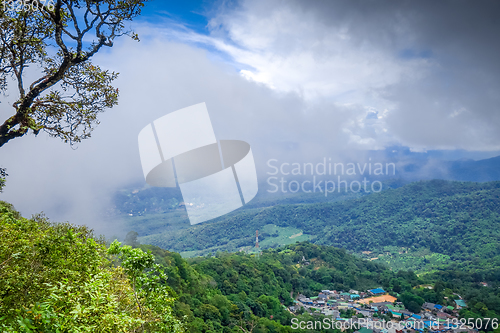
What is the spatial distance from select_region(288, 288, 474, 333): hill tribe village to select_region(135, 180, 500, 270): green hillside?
1381 inches

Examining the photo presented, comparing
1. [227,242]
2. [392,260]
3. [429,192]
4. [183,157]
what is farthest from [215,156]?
[429,192]

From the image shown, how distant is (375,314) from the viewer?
91.4 feet

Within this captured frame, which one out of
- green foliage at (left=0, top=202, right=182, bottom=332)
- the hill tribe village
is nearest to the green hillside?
the hill tribe village

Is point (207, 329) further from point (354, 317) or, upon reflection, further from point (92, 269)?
point (354, 317)

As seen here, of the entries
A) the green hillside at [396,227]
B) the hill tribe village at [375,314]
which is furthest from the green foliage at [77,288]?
the green hillside at [396,227]

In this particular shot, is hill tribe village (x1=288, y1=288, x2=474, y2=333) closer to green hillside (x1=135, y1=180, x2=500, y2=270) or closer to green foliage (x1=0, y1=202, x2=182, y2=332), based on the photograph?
green foliage (x1=0, y1=202, x2=182, y2=332)

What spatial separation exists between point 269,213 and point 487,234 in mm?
74227

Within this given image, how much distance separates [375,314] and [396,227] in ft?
240

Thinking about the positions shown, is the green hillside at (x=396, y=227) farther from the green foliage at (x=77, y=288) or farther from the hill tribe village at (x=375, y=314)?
the green foliage at (x=77, y=288)

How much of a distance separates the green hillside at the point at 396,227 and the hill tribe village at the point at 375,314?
35075 mm

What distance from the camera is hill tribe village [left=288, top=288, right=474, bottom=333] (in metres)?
24.3

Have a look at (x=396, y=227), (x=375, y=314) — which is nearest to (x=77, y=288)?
(x=375, y=314)

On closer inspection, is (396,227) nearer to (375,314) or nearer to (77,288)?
(375,314)

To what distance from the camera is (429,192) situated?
108 m
